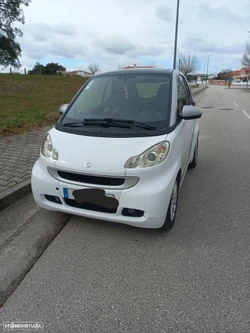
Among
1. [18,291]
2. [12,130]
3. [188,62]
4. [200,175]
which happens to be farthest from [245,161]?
[188,62]

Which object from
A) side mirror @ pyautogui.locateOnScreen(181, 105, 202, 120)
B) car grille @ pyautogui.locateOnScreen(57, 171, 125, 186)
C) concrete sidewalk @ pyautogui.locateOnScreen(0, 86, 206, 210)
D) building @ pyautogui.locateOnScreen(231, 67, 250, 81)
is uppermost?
building @ pyautogui.locateOnScreen(231, 67, 250, 81)

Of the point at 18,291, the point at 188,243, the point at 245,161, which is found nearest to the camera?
the point at 18,291

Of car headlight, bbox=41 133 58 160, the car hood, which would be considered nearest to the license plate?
the car hood

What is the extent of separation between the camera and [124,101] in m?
3.35

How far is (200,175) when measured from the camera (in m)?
4.64

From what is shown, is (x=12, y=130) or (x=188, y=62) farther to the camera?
(x=188, y=62)

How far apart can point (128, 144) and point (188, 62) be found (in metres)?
56.4

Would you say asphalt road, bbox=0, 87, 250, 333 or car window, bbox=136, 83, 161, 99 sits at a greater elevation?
car window, bbox=136, 83, 161, 99

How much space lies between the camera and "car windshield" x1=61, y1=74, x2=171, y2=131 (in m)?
3.01

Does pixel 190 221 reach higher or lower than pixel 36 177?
lower

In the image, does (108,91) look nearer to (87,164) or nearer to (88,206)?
(87,164)

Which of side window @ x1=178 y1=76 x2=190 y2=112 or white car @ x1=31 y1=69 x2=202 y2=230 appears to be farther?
side window @ x1=178 y1=76 x2=190 y2=112

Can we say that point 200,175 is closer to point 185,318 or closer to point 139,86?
point 139,86

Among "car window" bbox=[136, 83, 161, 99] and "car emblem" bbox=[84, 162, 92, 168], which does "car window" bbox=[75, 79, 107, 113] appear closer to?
"car window" bbox=[136, 83, 161, 99]
